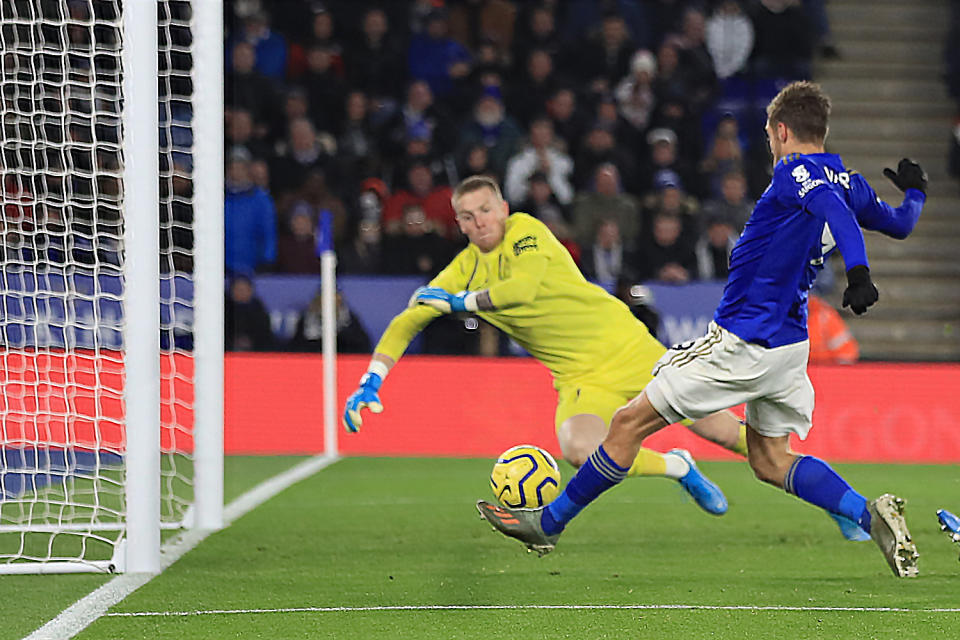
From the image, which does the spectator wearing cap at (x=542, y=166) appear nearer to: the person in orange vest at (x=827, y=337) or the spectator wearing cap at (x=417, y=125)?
the spectator wearing cap at (x=417, y=125)

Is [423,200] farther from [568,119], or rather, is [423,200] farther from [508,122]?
[568,119]

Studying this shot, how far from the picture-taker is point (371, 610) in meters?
4.94

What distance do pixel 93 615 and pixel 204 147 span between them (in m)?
3.08

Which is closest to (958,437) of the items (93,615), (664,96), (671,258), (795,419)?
(671,258)

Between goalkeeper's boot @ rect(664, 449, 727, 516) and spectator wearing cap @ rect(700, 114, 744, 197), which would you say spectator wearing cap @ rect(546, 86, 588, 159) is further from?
goalkeeper's boot @ rect(664, 449, 727, 516)

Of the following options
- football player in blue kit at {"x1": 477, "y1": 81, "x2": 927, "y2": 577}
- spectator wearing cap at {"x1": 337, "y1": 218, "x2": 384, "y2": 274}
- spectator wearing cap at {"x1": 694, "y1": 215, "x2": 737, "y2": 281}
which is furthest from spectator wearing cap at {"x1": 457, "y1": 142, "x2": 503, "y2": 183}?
football player in blue kit at {"x1": 477, "y1": 81, "x2": 927, "y2": 577}

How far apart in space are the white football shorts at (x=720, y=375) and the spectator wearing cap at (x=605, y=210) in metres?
8.04

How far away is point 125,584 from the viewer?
5.50 m

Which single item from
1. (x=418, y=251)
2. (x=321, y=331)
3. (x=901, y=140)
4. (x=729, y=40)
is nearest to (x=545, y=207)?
(x=418, y=251)

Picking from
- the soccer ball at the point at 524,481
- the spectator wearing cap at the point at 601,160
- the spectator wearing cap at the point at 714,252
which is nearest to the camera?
the soccer ball at the point at 524,481

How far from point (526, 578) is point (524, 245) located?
5.55 ft

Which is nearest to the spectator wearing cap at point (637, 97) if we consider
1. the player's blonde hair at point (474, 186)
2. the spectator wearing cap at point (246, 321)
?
the spectator wearing cap at point (246, 321)

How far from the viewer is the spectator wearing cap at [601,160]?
14180mm

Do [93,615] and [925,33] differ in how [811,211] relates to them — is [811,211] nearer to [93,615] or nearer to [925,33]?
[93,615]
